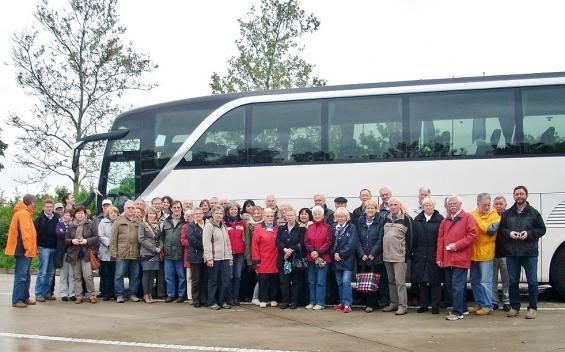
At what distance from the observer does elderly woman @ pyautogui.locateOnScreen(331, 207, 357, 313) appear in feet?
35.3

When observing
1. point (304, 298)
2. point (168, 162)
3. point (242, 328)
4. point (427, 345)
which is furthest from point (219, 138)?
point (427, 345)

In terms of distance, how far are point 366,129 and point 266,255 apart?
116 inches

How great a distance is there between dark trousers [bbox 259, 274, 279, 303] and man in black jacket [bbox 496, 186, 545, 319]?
391cm

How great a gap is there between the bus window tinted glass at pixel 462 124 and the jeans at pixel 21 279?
708 cm

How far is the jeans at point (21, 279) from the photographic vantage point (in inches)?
454

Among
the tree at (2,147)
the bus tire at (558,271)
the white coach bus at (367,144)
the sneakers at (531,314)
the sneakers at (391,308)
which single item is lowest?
the sneakers at (391,308)

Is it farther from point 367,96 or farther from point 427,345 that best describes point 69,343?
point 367,96

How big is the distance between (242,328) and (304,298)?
238 centimetres

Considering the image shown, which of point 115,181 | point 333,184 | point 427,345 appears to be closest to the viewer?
point 427,345

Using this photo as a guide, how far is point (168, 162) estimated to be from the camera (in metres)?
13.3

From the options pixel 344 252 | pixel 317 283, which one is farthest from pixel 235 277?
pixel 344 252

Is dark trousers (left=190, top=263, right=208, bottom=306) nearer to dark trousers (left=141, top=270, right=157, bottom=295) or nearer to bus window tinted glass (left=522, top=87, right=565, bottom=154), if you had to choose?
dark trousers (left=141, top=270, right=157, bottom=295)

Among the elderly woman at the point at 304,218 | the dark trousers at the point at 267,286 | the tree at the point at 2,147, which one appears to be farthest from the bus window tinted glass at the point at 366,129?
the tree at the point at 2,147

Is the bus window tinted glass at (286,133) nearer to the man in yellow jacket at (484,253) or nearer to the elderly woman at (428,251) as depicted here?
the elderly woman at (428,251)
